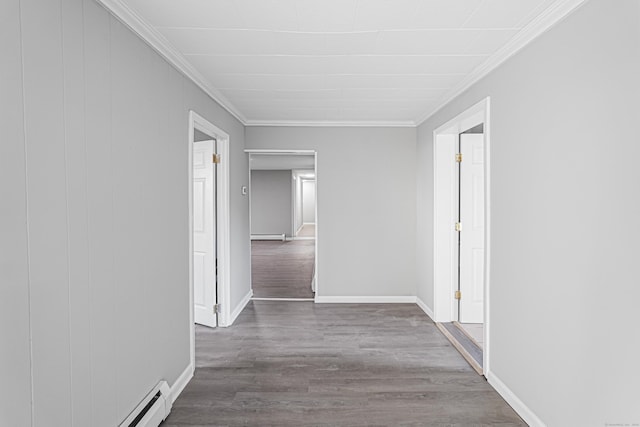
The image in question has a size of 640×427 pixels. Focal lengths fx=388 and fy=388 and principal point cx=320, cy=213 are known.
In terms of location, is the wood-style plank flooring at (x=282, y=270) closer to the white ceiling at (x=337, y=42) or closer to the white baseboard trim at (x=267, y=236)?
the white baseboard trim at (x=267, y=236)

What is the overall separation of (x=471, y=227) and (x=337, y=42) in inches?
107

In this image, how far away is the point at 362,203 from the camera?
17.2 feet

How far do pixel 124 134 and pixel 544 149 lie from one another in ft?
7.73

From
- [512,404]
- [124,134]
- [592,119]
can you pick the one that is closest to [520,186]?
[592,119]

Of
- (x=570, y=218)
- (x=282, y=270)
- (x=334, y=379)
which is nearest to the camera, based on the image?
(x=570, y=218)

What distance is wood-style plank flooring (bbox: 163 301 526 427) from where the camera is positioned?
8.25ft

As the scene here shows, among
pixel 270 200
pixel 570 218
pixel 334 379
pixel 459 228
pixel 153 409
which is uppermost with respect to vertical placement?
pixel 270 200

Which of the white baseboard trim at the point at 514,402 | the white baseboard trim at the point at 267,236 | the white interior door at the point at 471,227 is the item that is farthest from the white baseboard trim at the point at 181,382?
the white baseboard trim at the point at 267,236

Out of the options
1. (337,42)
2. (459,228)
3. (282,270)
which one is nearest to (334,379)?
(459,228)

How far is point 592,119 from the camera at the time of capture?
1838 mm

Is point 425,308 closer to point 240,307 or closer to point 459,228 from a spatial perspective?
point 459,228

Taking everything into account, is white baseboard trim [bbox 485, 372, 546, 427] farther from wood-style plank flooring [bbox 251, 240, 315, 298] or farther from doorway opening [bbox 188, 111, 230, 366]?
wood-style plank flooring [bbox 251, 240, 315, 298]

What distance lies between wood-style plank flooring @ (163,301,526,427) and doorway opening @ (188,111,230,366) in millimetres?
285

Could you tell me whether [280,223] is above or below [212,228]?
below
